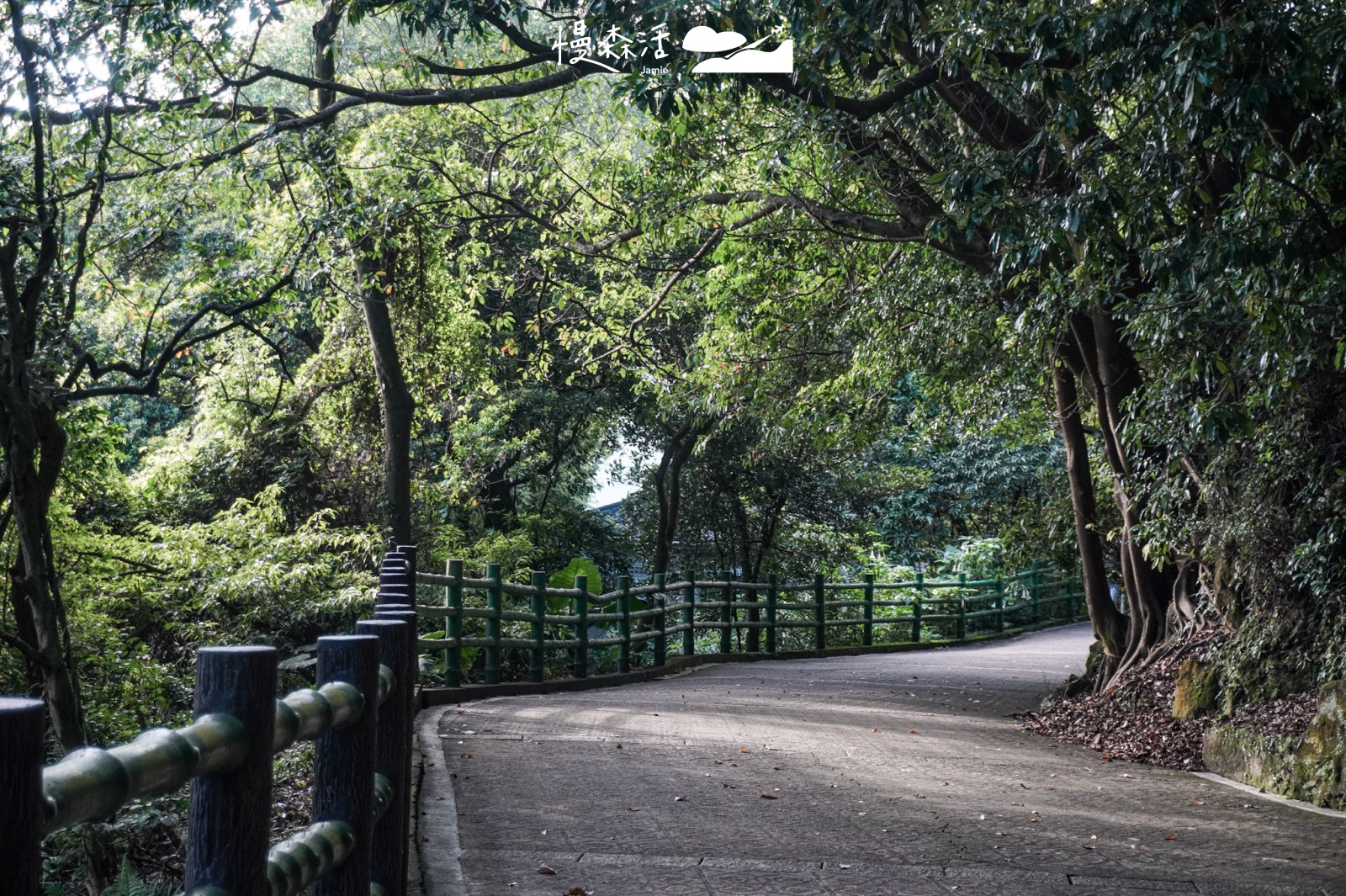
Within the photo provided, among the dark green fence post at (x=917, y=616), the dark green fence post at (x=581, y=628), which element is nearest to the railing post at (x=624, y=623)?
the dark green fence post at (x=581, y=628)

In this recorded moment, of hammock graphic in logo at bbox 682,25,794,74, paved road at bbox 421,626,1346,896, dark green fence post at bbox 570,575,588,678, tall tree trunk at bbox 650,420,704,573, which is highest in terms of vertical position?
hammock graphic in logo at bbox 682,25,794,74

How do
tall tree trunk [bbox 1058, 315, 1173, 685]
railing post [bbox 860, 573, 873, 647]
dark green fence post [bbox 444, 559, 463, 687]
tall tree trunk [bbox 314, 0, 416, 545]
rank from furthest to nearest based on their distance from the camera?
railing post [bbox 860, 573, 873, 647]
tall tree trunk [bbox 314, 0, 416, 545]
dark green fence post [bbox 444, 559, 463, 687]
tall tree trunk [bbox 1058, 315, 1173, 685]

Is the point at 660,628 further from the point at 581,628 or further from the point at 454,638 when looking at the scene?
the point at 454,638

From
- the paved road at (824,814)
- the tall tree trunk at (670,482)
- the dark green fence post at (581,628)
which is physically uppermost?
the tall tree trunk at (670,482)

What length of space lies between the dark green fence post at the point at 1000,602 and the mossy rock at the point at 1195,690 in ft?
50.5

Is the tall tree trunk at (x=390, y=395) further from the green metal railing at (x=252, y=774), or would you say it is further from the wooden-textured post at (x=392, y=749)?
the green metal railing at (x=252, y=774)

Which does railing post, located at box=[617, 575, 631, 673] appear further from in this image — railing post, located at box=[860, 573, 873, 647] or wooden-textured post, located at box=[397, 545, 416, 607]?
wooden-textured post, located at box=[397, 545, 416, 607]

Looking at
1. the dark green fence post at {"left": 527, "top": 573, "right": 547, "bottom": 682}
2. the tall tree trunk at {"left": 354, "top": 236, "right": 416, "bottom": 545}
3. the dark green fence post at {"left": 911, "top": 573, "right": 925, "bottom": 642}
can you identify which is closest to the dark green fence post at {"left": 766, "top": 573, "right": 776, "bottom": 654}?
the dark green fence post at {"left": 911, "top": 573, "right": 925, "bottom": 642}

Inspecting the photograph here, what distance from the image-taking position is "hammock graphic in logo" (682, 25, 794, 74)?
7.84m

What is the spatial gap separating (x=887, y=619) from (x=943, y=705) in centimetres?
904

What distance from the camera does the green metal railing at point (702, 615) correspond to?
12773 millimetres

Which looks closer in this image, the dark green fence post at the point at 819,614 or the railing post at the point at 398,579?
the railing post at the point at 398,579

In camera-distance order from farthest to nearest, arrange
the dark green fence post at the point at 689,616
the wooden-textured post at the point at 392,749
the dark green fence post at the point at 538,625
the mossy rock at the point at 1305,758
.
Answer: the dark green fence post at the point at 689,616
the dark green fence post at the point at 538,625
the mossy rock at the point at 1305,758
the wooden-textured post at the point at 392,749

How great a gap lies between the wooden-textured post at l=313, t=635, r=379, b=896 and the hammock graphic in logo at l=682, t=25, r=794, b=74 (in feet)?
18.5
